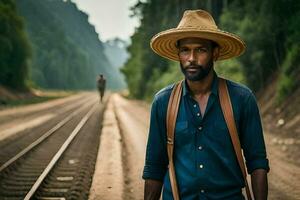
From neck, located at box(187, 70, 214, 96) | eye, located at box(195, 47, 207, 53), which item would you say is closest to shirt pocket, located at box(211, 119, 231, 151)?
neck, located at box(187, 70, 214, 96)

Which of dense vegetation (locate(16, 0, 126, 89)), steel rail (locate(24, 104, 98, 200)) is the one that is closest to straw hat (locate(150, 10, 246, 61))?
steel rail (locate(24, 104, 98, 200))

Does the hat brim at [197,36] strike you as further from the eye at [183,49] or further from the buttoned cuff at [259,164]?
the buttoned cuff at [259,164]

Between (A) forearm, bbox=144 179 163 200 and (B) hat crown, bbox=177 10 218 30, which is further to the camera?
(A) forearm, bbox=144 179 163 200

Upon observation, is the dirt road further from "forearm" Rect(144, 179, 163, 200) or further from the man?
the man

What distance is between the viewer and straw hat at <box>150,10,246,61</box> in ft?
10.4

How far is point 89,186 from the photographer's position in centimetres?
968

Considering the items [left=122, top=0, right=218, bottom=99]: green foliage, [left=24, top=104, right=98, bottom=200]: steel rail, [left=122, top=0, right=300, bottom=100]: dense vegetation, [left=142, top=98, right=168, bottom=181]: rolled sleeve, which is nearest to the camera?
[left=142, top=98, right=168, bottom=181]: rolled sleeve

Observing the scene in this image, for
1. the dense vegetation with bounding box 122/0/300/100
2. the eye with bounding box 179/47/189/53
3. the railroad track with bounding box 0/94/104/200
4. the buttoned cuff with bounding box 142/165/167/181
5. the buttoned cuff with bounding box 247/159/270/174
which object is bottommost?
the railroad track with bounding box 0/94/104/200

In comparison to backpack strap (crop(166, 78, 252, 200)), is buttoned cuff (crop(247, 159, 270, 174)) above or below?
below

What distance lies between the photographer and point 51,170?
1080 cm

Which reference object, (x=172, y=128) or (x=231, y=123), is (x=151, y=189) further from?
(x=231, y=123)

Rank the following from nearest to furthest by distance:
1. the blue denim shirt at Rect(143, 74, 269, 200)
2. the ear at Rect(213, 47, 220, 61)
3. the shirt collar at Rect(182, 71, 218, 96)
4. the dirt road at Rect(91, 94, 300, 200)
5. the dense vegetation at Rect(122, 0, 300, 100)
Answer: the blue denim shirt at Rect(143, 74, 269, 200)
the shirt collar at Rect(182, 71, 218, 96)
the ear at Rect(213, 47, 220, 61)
the dirt road at Rect(91, 94, 300, 200)
the dense vegetation at Rect(122, 0, 300, 100)

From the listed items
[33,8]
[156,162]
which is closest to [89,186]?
[156,162]

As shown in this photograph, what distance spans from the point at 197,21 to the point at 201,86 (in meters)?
0.44
